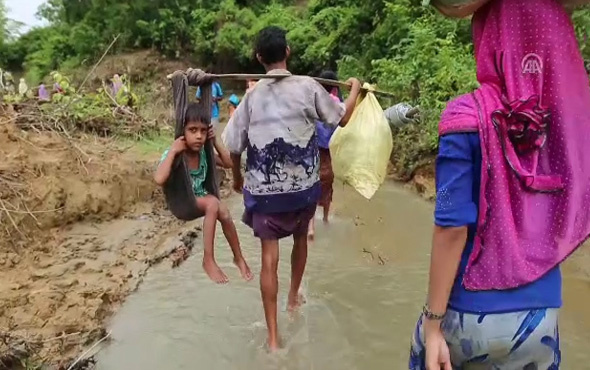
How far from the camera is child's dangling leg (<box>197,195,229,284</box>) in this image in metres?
4.12

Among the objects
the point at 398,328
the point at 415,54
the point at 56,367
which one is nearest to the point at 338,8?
the point at 415,54

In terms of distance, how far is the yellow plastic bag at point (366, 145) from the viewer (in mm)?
4016

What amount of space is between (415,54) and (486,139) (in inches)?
317

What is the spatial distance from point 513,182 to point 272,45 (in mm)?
2365

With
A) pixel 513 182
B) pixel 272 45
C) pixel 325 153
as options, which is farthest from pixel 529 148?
pixel 325 153

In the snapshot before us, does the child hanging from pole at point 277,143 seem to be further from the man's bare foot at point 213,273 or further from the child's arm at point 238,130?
the man's bare foot at point 213,273

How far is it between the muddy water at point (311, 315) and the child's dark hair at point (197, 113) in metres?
1.43

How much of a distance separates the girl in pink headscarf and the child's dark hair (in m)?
2.44

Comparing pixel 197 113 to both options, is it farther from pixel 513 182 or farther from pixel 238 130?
pixel 513 182

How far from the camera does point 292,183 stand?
372cm

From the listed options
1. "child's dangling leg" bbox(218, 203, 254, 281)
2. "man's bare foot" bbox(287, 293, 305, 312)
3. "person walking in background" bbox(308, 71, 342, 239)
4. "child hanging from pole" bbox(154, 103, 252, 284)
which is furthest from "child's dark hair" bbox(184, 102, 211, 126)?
"person walking in background" bbox(308, 71, 342, 239)

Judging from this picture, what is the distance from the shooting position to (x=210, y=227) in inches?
163

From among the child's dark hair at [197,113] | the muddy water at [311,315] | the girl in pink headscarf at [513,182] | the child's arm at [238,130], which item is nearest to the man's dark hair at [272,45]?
the child's arm at [238,130]

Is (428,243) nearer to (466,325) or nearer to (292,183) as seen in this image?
(292,183)
